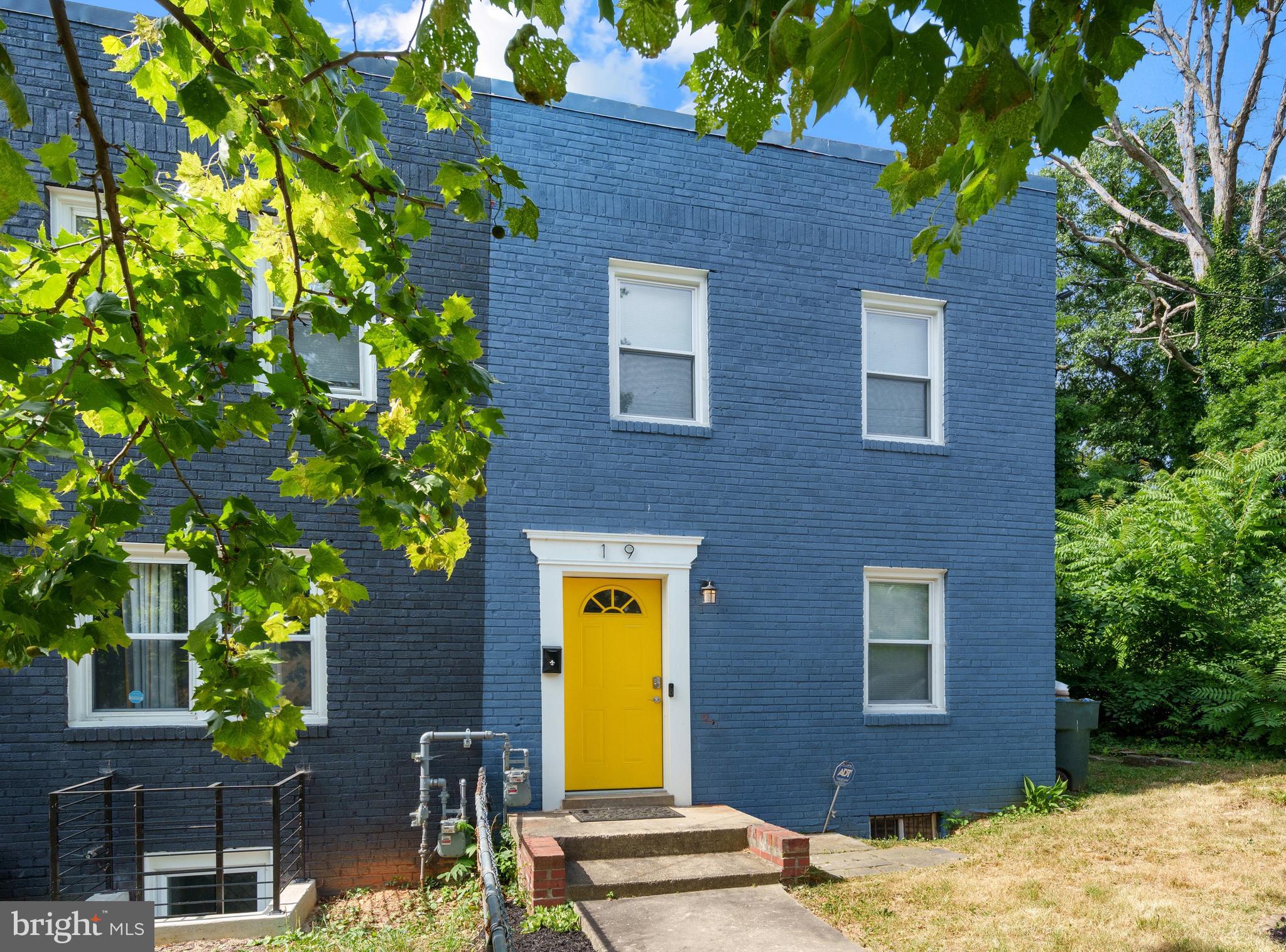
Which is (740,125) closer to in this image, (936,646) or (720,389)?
(720,389)

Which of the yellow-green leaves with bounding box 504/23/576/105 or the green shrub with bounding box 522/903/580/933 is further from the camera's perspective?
the green shrub with bounding box 522/903/580/933

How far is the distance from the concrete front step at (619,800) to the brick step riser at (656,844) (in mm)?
925

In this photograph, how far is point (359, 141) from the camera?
3059mm

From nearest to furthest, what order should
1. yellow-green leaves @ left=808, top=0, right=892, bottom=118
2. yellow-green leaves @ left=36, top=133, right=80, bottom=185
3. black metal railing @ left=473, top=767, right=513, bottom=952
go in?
yellow-green leaves @ left=808, top=0, right=892, bottom=118, yellow-green leaves @ left=36, top=133, right=80, bottom=185, black metal railing @ left=473, top=767, right=513, bottom=952

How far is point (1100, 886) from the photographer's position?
691cm

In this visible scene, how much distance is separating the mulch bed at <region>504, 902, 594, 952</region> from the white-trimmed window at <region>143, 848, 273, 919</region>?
2.22m

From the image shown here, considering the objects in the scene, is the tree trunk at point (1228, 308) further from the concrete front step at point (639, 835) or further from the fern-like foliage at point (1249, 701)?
the concrete front step at point (639, 835)

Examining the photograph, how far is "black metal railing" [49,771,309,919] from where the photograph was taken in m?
6.90

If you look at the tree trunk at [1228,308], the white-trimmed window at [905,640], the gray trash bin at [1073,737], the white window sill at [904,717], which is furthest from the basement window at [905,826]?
the tree trunk at [1228,308]

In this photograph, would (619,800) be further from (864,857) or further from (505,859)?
(864,857)

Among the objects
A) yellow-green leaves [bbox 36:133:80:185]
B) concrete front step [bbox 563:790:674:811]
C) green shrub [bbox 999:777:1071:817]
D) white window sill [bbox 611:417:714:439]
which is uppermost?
yellow-green leaves [bbox 36:133:80:185]

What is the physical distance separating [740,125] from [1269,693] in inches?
495

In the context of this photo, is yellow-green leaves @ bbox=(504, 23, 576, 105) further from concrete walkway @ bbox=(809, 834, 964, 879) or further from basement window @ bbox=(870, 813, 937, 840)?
basement window @ bbox=(870, 813, 937, 840)

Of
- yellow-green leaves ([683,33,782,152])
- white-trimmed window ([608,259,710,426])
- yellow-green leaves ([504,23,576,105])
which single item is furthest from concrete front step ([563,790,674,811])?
yellow-green leaves ([683,33,782,152])
